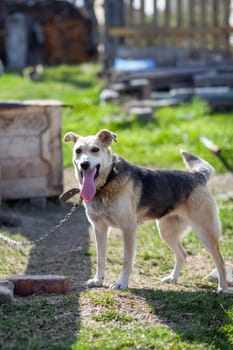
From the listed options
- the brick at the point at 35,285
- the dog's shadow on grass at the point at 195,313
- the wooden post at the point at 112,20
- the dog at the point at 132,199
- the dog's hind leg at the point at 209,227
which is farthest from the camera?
the wooden post at the point at 112,20

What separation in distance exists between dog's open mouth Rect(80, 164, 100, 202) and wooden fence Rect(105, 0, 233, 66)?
11.8 metres

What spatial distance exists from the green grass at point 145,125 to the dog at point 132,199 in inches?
166

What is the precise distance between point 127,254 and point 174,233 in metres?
0.84

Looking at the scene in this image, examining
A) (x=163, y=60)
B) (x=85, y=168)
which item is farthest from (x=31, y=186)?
(x=163, y=60)

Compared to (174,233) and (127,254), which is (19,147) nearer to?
(174,233)

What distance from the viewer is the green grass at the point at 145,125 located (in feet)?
41.1

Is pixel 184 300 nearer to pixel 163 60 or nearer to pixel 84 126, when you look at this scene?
pixel 84 126

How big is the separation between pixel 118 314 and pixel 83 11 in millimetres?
21920

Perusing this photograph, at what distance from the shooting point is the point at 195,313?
554cm

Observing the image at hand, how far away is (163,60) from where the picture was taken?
59.3 ft

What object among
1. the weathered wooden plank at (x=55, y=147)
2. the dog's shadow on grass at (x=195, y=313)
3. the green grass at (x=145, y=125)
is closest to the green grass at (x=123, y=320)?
the dog's shadow on grass at (x=195, y=313)

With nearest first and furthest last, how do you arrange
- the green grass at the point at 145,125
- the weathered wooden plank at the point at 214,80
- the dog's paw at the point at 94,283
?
the dog's paw at the point at 94,283
the green grass at the point at 145,125
the weathered wooden plank at the point at 214,80

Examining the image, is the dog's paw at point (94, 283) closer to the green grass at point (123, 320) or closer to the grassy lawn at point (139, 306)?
the grassy lawn at point (139, 306)

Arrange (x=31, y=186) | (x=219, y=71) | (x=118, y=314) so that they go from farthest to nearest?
1. (x=219, y=71)
2. (x=31, y=186)
3. (x=118, y=314)
